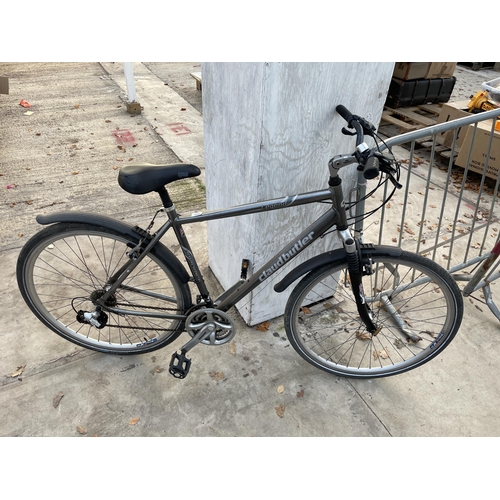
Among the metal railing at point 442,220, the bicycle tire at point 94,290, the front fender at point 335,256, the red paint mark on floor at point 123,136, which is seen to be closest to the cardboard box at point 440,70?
the metal railing at point 442,220

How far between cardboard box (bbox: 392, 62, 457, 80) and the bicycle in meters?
3.86

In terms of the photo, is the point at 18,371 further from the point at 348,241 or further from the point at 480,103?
the point at 480,103

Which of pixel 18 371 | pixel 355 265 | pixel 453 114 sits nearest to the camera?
pixel 355 265

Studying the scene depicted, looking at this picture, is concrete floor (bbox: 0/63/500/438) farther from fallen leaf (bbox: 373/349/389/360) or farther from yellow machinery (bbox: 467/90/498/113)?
yellow machinery (bbox: 467/90/498/113)

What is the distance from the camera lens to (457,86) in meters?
7.48

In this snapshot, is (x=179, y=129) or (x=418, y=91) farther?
(x=418, y=91)

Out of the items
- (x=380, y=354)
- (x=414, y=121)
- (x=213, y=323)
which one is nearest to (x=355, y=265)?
(x=213, y=323)

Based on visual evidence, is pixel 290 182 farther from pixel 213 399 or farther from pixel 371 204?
pixel 371 204

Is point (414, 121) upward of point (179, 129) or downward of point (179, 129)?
upward

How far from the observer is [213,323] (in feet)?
7.38

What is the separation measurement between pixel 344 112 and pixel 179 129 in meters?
4.05

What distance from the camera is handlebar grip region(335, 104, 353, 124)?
1.85 metres

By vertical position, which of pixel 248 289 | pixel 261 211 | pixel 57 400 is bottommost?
pixel 57 400

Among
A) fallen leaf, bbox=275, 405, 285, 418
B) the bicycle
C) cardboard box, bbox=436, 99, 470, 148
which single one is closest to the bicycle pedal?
the bicycle
